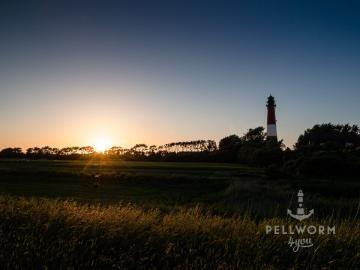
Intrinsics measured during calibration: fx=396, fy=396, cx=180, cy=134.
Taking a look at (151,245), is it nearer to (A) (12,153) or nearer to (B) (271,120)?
(B) (271,120)

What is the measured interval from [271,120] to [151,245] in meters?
73.7

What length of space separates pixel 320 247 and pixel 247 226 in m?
1.72

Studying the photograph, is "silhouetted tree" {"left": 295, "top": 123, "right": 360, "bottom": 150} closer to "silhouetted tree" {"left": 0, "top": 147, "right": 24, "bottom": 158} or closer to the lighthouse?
the lighthouse

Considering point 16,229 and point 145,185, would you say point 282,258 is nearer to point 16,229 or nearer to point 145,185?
point 16,229

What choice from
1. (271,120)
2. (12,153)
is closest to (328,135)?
(271,120)

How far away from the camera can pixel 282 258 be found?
23.2 ft

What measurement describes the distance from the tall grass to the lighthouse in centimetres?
6946

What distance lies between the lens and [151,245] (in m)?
7.28

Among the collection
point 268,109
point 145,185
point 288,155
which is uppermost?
point 268,109

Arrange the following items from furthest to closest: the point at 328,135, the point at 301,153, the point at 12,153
→ the point at 12,153, the point at 328,135, the point at 301,153

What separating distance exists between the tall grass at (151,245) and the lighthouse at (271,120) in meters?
69.5

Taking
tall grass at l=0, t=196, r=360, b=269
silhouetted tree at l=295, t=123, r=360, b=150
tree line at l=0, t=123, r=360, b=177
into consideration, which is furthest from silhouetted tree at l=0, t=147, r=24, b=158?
tall grass at l=0, t=196, r=360, b=269

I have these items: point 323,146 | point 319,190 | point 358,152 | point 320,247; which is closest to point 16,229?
point 320,247

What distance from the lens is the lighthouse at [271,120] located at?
76.7 meters
